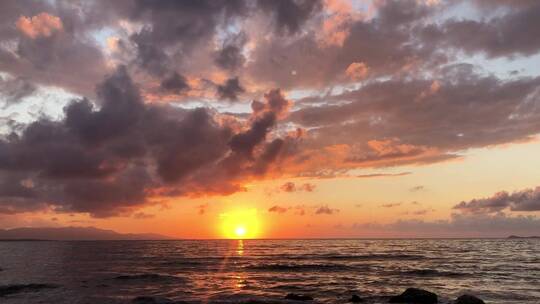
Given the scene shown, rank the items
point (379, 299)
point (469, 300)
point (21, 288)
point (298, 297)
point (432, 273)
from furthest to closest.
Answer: point (432, 273)
point (21, 288)
point (298, 297)
point (379, 299)
point (469, 300)

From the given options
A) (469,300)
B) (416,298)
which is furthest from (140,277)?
(469,300)

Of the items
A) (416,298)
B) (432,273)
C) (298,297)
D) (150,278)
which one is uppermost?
(416,298)

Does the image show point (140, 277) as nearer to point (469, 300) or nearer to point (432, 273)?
point (432, 273)

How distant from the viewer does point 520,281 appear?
5259cm

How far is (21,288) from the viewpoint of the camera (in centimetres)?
5131

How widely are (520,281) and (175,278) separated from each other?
46.0 m

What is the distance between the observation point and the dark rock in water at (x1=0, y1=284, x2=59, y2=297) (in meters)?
48.3

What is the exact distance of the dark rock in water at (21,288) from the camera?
4831cm

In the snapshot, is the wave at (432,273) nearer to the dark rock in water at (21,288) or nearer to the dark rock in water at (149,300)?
the dark rock in water at (149,300)

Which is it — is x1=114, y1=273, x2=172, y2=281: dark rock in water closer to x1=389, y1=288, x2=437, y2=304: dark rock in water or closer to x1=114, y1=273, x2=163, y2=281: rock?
x1=114, y1=273, x2=163, y2=281: rock

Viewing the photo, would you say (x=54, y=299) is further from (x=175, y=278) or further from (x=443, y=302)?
(x=443, y=302)

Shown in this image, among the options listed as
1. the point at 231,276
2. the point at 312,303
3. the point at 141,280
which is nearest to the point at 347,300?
the point at 312,303

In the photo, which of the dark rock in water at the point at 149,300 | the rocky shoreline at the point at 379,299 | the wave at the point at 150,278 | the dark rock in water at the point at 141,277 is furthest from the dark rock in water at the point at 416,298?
the dark rock in water at the point at 141,277

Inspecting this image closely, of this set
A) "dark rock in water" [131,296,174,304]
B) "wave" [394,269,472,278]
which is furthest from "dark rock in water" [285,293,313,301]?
"wave" [394,269,472,278]
